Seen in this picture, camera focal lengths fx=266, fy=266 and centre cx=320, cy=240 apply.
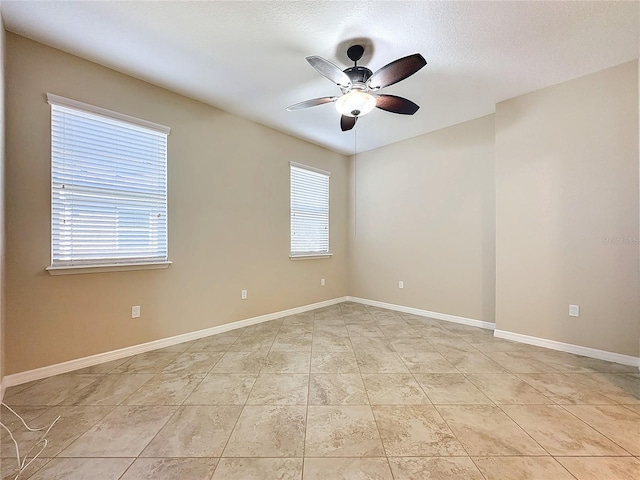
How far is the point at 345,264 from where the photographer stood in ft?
17.0

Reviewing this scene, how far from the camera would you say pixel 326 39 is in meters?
2.15

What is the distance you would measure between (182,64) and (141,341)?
2.77 metres

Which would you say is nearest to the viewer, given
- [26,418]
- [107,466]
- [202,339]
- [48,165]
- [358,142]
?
[107,466]

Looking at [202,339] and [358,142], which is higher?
[358,142]

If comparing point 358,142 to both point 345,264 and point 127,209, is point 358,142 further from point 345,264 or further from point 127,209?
point 127,209

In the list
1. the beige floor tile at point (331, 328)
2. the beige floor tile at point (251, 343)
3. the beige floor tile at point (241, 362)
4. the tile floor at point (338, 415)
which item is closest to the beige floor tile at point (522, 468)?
the tile floor at point (338, 415)

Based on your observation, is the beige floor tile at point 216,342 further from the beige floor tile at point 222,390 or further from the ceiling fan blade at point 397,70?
the ceiling fan blade at point 397,70

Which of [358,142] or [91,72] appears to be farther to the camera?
[358,142]

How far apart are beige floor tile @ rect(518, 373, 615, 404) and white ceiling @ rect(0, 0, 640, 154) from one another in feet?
9.10

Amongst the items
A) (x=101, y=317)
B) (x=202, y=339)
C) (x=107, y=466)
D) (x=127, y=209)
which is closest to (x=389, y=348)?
(x=202, y=339)

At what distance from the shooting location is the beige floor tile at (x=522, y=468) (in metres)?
1.30

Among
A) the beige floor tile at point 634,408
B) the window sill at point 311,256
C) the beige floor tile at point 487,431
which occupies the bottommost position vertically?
the beige floor tile at point 487,431

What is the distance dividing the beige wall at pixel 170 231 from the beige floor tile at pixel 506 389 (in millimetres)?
2714

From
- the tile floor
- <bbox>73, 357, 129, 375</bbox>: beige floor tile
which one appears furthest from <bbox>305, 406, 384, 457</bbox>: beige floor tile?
<bbox>73, 357, 129, 375</bbox>: beige floor tile
